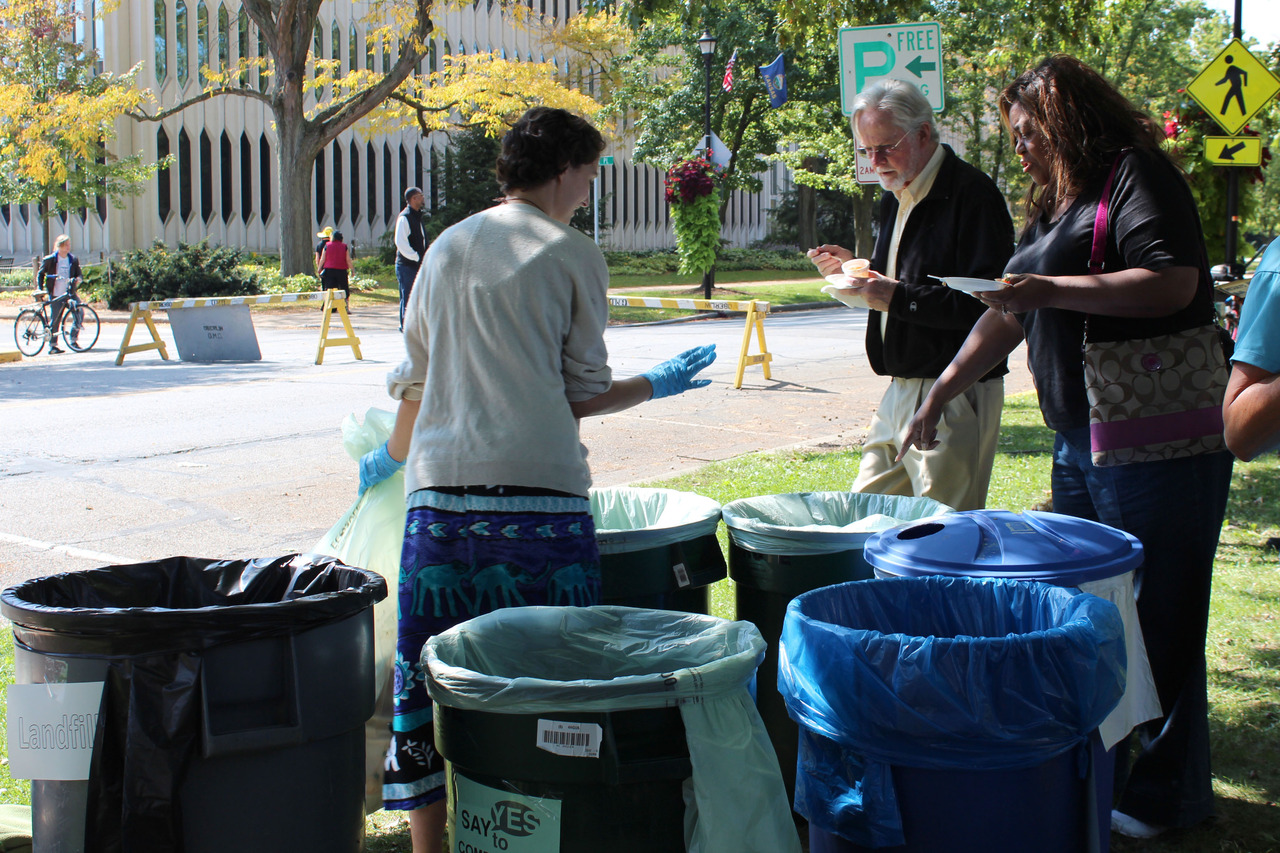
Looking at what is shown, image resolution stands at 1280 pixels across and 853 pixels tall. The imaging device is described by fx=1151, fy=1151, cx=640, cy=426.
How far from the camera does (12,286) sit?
2984 centimetres

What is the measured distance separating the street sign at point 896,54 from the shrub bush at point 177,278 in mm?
18674

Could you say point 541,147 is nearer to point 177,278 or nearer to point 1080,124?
point 1080,124

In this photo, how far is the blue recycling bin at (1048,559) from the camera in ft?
8.20

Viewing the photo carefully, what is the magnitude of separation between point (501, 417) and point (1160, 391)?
1673mm

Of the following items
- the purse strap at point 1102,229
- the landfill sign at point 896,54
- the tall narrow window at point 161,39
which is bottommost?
the purse strap at point 1102,229

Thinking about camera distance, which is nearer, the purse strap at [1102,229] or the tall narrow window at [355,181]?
the purse strap at [1102,229]

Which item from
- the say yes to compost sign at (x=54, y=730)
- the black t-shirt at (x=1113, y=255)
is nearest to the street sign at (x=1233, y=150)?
the black t-shirt at (x=1113, y=255)

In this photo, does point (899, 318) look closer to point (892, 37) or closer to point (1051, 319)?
point (1051, 319)

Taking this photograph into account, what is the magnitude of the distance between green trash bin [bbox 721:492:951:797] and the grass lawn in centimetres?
79

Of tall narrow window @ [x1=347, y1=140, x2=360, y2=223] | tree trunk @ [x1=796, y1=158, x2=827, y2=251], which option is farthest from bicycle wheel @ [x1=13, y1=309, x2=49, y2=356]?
tree trunk @ [x1=796, y1=158, x2=827, y2=251]

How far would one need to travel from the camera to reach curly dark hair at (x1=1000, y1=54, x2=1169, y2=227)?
300cm

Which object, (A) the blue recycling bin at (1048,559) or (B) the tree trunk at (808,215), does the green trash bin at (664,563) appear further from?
(B) the tree trunk at (808,215)

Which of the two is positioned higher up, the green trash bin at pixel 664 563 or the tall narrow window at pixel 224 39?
the tall narrow window at pixel 224 39

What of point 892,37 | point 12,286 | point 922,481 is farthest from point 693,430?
point 12,286
